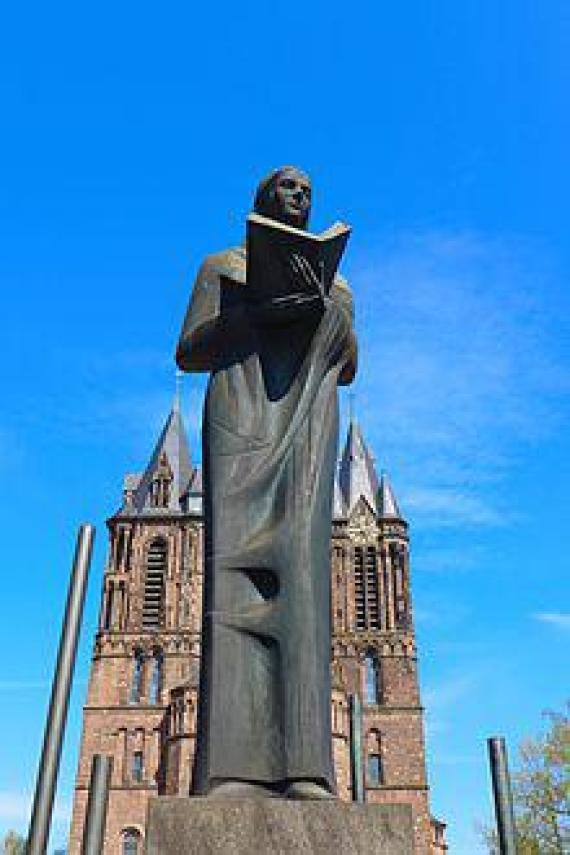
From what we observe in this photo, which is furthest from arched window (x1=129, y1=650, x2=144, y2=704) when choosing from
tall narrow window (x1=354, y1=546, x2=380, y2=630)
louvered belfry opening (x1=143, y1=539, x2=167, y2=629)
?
tall narrow window (x1=354, y1=546, x2=380, y2=630)

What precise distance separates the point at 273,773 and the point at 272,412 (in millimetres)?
1556

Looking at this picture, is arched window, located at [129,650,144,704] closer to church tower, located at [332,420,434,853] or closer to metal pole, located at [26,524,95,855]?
church tower, located at [332,420,434,853]

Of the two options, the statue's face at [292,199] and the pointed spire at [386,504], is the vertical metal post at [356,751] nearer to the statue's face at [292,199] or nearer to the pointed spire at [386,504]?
the statue's face at [292,199]

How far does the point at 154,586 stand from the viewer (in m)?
52.6

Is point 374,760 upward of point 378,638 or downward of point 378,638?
downward

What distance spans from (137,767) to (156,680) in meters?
5.05

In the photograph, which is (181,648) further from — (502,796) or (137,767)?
(502,796)

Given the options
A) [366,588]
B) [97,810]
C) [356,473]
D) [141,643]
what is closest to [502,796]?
[97,810]

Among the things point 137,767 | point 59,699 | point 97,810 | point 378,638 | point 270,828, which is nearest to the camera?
point 270,828

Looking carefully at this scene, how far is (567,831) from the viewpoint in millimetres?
25578

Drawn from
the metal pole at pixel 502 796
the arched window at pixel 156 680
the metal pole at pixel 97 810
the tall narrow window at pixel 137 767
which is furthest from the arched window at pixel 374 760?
the metal pole at pixel 502 796

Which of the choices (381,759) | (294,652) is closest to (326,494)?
(294,652)

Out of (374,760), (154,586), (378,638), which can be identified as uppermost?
(154,586)

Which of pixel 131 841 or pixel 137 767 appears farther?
pixel 137 767
